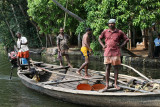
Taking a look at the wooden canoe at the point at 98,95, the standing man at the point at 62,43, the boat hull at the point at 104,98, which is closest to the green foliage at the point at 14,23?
the standing man at the point at 62,43

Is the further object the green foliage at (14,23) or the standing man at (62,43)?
the green foliage at (14,23)

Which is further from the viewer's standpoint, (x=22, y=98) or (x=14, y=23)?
(x=14, y=23)

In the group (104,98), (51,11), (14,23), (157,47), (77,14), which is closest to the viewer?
(104,98)

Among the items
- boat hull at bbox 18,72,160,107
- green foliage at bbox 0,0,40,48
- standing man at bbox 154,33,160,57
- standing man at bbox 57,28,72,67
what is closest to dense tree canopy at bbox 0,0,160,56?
green foliage at bbox 0,0,40,48

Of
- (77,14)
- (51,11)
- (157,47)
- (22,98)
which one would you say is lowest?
(22,98)

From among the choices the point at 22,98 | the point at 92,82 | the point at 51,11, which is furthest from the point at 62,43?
the point at 51,11

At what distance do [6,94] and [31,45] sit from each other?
1890 centimetres

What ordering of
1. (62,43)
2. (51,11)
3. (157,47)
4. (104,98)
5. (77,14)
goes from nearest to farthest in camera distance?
1. (104,98)
2. (62,43)
3. (157,47)
4. (77,14)
5. (51,11)

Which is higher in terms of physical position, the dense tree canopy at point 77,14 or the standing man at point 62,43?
the dense tree canopy at point 77,14

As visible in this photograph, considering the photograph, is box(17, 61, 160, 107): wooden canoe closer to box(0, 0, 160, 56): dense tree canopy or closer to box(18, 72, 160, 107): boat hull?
box(18, 72, 160, 107): boat hull

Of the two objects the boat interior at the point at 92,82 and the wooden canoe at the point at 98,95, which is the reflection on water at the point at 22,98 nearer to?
the wooden canoe at the point at 98,95

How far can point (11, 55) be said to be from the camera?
9781mm

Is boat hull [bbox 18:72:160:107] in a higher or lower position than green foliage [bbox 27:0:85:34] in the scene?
lower

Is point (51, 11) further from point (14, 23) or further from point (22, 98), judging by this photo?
point (22, 98)
